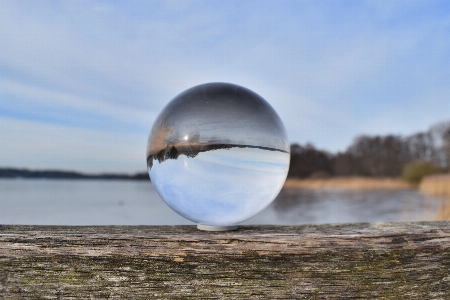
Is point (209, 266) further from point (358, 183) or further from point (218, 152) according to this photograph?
point (358, 183)

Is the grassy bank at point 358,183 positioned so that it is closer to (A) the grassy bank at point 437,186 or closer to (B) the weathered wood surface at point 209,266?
(A) the grassy bank at point 437,186

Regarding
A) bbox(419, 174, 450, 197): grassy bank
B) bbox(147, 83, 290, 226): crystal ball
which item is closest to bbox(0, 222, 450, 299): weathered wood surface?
bbox(147, 83, 290, 226): crystal ball

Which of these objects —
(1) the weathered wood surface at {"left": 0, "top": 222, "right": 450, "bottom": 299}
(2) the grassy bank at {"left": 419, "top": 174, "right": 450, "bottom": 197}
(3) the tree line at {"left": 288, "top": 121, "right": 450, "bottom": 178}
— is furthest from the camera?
(3) the tree line at {"left": 288, "top": 121, "right": 450, "bottom": 178}

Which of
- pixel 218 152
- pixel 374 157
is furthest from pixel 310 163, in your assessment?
pixel 218 152

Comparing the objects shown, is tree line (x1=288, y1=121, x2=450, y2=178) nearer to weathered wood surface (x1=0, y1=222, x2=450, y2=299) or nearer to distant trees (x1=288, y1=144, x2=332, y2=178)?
distant trees (x1=288, y1=144, x2=332, y2=178)

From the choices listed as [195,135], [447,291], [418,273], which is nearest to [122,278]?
[195,135]

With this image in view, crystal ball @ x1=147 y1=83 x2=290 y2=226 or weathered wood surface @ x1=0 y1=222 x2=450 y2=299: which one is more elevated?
crystal ball @ x1=147 y1=83 x2=290 y2=226

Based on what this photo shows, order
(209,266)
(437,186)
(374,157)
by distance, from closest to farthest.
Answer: (209,266) → (437,186) → (374,157)

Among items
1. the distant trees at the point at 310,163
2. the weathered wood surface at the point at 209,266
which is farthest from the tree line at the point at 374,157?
the weathered wood surface at the point at 209,266
